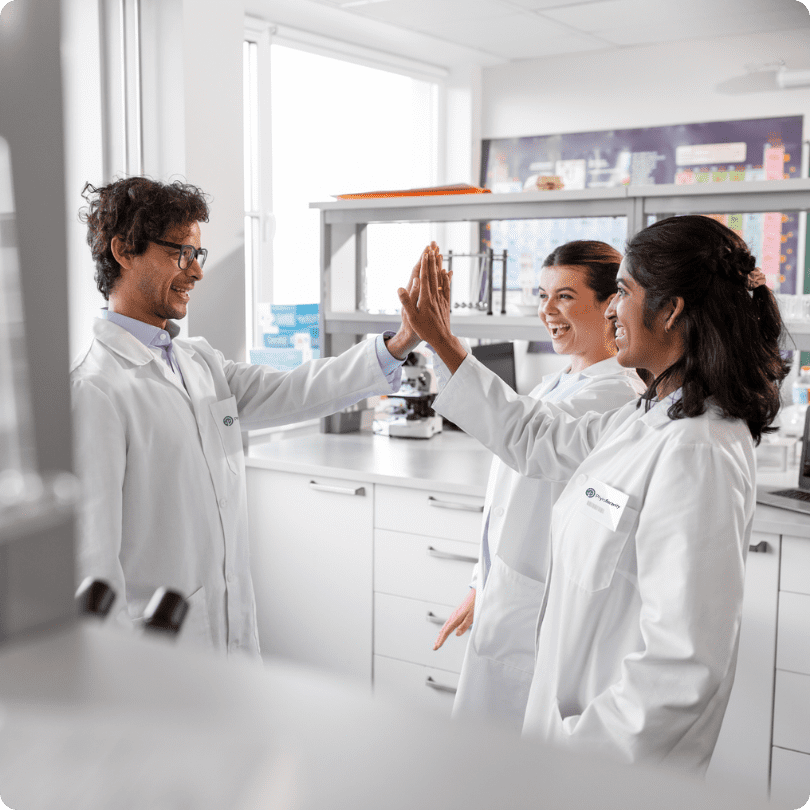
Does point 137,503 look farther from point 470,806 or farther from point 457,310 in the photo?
point 457,310

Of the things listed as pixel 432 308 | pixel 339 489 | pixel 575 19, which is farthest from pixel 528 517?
pixel 575 19

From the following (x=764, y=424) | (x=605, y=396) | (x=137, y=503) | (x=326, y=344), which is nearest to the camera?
(x=764, y=424)

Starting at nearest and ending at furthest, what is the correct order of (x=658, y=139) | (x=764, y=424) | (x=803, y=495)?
(x=764, y=424) < (x=803, y=495) < (x=658, y=139)

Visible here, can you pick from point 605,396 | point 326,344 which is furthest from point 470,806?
point 326,344

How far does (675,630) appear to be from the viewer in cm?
116

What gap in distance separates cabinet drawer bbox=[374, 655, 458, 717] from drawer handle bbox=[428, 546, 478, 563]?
35cm

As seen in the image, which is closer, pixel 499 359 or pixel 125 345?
pixel 125 345

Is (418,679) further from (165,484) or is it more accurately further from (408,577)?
(165,484)

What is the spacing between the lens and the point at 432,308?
1731mm

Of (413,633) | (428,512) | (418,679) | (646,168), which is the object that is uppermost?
(646,168)

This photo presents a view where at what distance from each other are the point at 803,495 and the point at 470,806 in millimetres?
2424

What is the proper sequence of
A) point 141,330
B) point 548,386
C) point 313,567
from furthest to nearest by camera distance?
point 313,567
point 548,386
point 141,330

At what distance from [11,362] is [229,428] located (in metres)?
1.65

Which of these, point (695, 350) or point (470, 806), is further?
point (695, 350)
